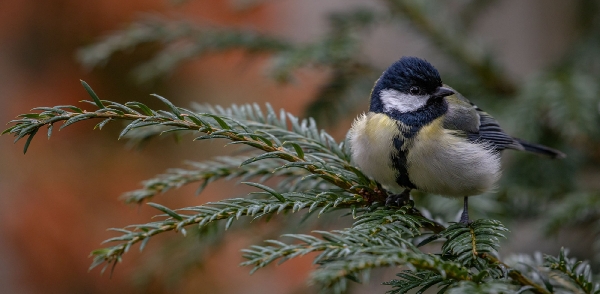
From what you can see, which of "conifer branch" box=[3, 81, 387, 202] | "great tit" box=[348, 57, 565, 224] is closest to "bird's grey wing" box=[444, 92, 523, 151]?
"great tit" box=[348, 57, 565, 224]

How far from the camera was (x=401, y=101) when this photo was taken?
1724 mm

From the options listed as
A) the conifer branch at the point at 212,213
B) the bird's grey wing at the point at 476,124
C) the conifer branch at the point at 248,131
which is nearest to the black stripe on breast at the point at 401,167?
the conifer branch at the point at 248,131

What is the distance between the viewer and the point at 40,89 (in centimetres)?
244

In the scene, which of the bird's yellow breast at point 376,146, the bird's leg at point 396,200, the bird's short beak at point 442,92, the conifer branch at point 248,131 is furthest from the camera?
the bird's short beak at point 442,92

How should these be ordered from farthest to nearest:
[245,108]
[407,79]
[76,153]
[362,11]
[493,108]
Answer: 1. [76,153]
2. [362,11]
3. [493,108]
4. [407,79]
5. [245,108]

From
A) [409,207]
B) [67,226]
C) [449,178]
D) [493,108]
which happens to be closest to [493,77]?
[493,108]

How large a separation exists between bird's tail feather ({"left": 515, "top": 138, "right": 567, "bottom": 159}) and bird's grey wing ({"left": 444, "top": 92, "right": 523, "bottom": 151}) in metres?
0.02

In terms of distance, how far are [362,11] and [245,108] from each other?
987 millimetres

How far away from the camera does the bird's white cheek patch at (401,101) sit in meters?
1.71

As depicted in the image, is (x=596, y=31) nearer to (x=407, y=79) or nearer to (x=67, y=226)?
Answer: (x=407, y=79)

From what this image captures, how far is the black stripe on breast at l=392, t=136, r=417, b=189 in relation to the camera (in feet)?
5.11

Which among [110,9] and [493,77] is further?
[110,9]

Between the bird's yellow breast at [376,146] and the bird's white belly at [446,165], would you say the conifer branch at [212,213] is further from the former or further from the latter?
the bird's white belly at [446,165]

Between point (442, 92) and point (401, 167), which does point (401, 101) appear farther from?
point (401, 167)
